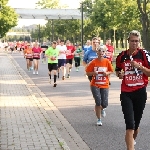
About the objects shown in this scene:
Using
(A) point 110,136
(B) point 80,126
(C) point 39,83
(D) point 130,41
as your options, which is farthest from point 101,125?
(C) point 39,83

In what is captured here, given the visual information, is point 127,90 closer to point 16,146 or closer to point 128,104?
point 128,104

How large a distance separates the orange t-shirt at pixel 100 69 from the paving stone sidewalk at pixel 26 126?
124cm

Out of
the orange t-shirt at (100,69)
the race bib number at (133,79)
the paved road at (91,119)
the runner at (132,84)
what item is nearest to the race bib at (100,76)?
the orange t-shirt at (100,69)

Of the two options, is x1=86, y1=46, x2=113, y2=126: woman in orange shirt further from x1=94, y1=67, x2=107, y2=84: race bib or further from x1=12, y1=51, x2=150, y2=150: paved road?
x1=12, y1=51, x2=150, y2=150: paved road

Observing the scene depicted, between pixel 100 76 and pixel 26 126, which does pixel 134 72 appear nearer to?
pixel 100 76

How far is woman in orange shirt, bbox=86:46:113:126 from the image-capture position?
9148 millimetres

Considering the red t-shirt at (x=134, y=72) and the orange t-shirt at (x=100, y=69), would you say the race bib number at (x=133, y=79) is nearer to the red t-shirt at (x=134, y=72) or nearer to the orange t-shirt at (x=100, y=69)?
the red t-shirt at (x=134, y=72)

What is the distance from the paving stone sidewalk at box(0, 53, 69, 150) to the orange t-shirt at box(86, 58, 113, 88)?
124 cm

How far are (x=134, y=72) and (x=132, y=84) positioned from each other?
0.54ft

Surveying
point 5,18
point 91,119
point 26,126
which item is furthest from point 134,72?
point 5,18

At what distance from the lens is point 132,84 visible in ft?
20.7

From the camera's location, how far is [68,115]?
34.8 feet

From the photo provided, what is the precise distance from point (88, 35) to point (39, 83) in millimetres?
59034

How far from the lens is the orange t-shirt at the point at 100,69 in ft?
30.1
